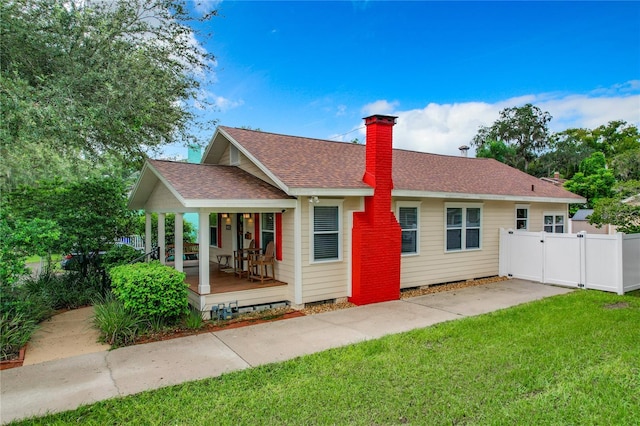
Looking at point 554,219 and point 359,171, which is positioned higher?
point 359,171

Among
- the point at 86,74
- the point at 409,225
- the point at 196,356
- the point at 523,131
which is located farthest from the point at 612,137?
the point at 196,356

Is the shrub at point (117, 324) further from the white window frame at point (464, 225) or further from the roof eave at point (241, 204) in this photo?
the white window frame at point (464, 225)

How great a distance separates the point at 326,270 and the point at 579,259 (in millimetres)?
7089

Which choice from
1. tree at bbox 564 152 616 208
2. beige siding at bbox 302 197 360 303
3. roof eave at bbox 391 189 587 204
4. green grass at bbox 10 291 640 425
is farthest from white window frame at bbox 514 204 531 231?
tree at bbox 564 152 616 208

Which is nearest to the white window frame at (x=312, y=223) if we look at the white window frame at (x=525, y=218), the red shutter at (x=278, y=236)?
the red shutter at (x=278, y=236)

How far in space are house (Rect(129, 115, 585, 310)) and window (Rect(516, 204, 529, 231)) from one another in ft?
2.52

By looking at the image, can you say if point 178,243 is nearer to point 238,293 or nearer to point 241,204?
point 238,293

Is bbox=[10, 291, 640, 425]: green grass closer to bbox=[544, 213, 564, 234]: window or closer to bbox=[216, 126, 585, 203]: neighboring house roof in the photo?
bbox=[216, 126, 585, 203]: neighboring house roof

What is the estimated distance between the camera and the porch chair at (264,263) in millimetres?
8977

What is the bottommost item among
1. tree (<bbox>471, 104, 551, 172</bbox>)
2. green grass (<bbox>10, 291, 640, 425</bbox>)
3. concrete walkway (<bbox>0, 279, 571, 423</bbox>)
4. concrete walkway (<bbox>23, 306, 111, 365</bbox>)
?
concrete walkway (<bbox>23, 306, 111, 365</bbox>)

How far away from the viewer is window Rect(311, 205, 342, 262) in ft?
28.8

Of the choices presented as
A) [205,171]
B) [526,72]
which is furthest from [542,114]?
[205,171]

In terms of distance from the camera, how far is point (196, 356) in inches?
227

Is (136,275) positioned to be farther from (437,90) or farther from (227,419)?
(437,90)
